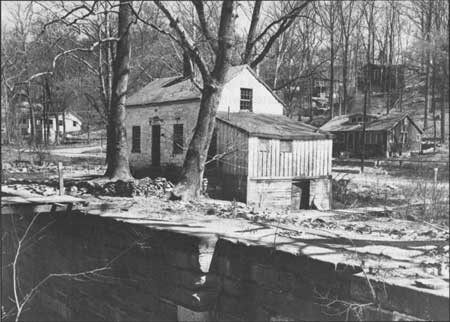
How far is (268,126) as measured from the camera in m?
21.4

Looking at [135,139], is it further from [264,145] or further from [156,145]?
[264,145]

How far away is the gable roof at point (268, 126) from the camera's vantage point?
2048cm

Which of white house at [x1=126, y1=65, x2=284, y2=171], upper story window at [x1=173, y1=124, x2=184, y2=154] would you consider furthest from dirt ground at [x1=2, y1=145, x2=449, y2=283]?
white house at [x1=126, y1=65, x2=284, y2=171]

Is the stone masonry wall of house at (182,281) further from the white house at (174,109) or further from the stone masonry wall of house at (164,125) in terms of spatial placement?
the white house at (174,109)

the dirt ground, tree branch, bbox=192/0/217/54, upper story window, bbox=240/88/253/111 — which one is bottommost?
the dirt ground

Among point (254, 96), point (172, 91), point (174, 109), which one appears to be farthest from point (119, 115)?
point (254, 96)

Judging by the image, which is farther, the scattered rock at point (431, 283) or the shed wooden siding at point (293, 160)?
the shed wooden siding at point (293, 160)

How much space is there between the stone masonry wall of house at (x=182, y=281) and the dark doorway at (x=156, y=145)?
36.4 feet

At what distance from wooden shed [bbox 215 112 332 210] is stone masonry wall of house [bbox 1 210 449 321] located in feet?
29.4

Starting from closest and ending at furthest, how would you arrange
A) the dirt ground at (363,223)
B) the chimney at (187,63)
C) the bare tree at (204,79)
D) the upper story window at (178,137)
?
the dirt ground at (363,223), the bare tree at (204,79), the chimney at (187,63), the upper story window at (178,137)

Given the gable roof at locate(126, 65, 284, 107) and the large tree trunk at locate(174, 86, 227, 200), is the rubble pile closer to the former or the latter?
the large tree trunk at locate(174, 86, 227, 200)

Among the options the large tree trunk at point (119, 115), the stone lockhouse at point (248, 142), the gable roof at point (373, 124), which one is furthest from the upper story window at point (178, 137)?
the gable roof at point (373, 124)

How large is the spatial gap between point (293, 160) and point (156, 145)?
707 centimetres

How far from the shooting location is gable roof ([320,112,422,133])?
4241 cm
